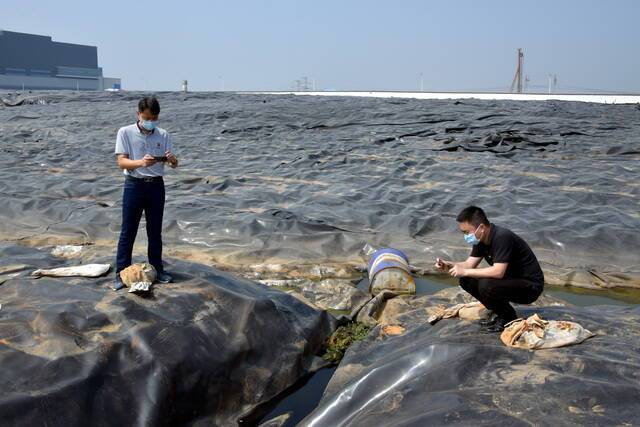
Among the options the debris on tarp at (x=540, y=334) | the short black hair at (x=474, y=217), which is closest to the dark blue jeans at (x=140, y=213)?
the short black hair at (x=474, y=217)

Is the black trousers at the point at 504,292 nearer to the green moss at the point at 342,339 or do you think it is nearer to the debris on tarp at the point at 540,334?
the debris on tarp at the point at 540,334

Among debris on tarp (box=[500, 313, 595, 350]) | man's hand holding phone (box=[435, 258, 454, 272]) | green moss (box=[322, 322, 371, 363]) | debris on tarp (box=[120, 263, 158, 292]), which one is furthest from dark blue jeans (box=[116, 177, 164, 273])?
debris on tarp (box=[500, 313, 595, 350])

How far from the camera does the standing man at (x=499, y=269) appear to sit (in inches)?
166

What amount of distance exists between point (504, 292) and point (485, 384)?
92 centimetres

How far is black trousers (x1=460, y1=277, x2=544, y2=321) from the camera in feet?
14.0

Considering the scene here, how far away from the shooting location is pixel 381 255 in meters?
7.12

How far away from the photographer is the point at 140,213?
16.0 feet

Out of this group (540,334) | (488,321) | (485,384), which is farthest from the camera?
(488,321)

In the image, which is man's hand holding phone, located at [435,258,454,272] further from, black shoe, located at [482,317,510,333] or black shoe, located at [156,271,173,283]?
black shoe, located at [156,271,173,283]

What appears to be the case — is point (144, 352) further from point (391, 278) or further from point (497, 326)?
point (391, 278)

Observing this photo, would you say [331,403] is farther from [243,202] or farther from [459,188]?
[459,188]

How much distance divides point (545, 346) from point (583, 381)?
505mm

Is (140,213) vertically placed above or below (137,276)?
above

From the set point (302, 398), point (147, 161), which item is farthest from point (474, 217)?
point (147, 161)
